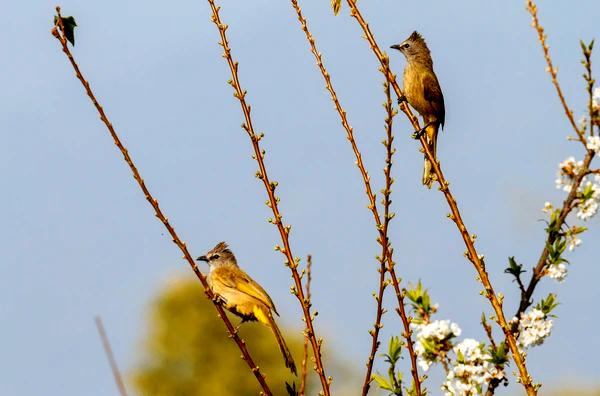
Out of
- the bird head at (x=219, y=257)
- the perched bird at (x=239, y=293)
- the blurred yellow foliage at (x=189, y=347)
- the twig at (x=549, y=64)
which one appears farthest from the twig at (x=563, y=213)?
the blurred yellow foliage at (x=189, y=347)

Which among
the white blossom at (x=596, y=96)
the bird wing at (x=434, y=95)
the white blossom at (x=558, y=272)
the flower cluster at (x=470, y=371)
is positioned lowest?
the flower cluster at (x=470, y=371)

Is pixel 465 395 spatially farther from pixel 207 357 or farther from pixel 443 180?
pixel 207 357

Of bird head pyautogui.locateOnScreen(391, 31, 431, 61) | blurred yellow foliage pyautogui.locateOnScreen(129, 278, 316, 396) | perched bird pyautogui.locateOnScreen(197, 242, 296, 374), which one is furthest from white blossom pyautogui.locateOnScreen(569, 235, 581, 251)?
blurred yellow foliage pyautogui.locateOnScreen(129, 278, 316, 396)

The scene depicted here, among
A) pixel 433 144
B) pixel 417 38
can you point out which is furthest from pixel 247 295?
pixel 417 38

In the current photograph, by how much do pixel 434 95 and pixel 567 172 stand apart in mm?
5443

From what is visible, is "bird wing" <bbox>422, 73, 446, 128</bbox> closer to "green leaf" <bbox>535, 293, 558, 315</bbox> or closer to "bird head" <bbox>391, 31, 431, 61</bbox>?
"bird head" <bbox>391, 31, 431, 61</bbox>

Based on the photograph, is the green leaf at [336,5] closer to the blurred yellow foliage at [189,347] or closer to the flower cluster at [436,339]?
the flower cluster at [436,339]

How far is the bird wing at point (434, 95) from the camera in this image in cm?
873

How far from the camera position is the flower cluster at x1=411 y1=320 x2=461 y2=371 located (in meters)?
3.09

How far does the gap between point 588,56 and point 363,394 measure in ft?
5.30

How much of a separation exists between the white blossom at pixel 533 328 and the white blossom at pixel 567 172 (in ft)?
1.78

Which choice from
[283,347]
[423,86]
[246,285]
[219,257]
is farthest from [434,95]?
[283,347]

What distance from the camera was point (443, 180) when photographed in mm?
3342

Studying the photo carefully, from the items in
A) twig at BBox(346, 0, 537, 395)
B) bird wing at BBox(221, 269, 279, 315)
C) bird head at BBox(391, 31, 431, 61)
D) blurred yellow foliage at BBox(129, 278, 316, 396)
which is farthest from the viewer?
blurred yellow foliage at BBox(129, 278, 316, 396)
